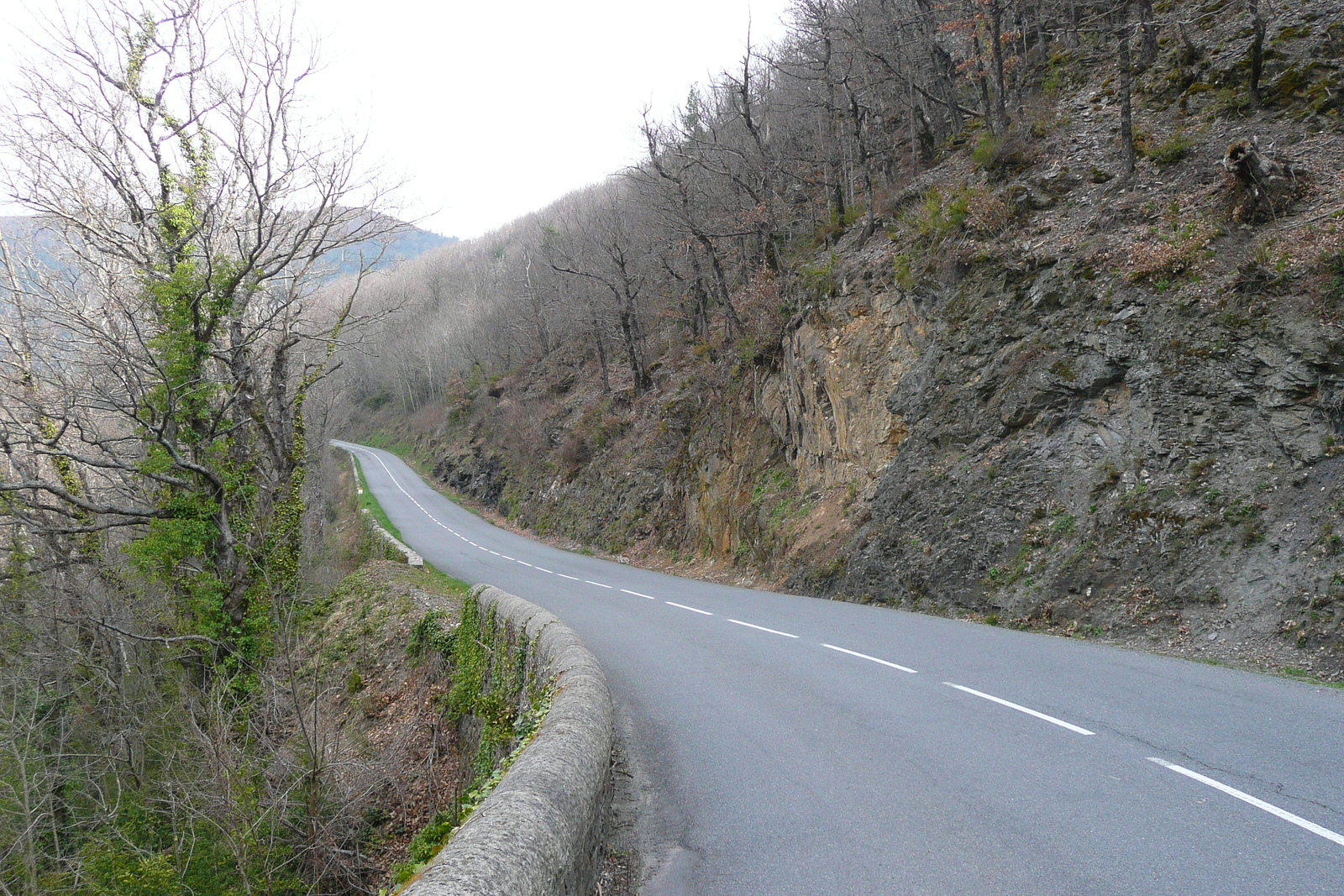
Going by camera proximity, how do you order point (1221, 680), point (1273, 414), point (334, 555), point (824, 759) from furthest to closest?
point (334, 555), point (1273, 414), point (1221, 680), point (824, 759)

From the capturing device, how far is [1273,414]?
10.1m

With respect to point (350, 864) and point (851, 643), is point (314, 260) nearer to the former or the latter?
point (350, 864)

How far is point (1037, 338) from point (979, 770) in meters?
10.6

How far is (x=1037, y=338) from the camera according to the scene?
13977 mm

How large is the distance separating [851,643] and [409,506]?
3945 centimetres

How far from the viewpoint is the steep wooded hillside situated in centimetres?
1004

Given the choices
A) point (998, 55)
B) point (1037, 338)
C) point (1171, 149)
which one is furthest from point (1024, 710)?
point (998, 55)

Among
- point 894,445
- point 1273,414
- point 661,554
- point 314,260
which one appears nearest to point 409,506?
point 661,554

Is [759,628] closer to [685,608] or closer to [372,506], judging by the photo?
[685,608]

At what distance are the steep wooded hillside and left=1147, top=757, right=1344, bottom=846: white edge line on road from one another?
168 inches

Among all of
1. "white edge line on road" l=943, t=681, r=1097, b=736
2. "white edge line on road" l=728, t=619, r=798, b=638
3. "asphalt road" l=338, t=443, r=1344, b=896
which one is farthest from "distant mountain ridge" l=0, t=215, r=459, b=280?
"white edge line on road" l=943, t=681, r=1097, b=736

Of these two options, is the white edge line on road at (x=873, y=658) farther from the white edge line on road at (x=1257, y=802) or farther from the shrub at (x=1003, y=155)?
the shrub at (x=1003, y=155)

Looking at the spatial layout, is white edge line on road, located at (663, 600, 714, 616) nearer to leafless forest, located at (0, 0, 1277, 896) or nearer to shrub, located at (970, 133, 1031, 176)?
leafless forest, located at (0, 0, 1277, 896)

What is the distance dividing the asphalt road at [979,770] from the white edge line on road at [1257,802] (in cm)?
2
